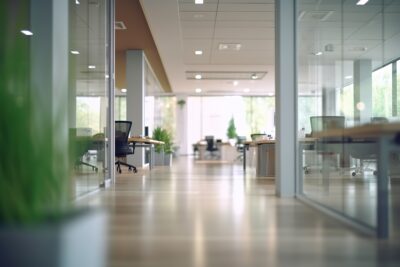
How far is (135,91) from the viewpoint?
1048cm

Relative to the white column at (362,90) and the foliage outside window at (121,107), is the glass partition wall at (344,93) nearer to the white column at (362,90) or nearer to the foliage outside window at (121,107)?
the white column at (362,90)

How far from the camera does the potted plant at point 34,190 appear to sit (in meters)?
1.30

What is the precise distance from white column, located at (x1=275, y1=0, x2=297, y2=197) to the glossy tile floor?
38 cm

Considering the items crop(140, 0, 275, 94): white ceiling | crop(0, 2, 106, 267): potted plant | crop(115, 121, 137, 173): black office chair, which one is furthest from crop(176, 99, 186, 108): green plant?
crop(0, 2, 106, 267): potted plant

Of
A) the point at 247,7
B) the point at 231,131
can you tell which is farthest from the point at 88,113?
the point at 231,131

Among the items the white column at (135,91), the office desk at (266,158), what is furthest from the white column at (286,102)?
the white column at (135,91)

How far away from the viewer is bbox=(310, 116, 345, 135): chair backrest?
131 inches

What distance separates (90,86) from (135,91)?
5.72 metres

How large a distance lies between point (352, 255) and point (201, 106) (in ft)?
59.0

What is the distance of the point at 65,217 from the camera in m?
1.43

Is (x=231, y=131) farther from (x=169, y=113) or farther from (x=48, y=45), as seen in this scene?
(x=48, y=45)

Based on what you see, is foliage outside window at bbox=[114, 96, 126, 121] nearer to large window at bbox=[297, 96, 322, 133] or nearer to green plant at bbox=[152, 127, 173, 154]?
green plant at bbox=[152, 127, 173, 154]

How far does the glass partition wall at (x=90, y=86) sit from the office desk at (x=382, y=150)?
239 cm

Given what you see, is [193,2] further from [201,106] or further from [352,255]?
[201,106]
